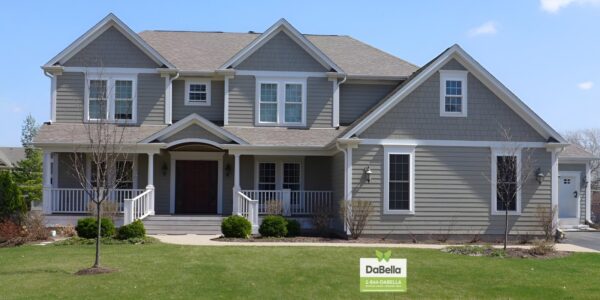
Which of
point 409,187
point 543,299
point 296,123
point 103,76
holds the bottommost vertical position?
point 543,299

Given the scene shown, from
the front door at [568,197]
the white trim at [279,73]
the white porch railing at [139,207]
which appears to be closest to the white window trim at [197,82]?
the white trim at [279,73]

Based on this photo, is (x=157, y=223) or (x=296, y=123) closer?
(x=157, y=223)

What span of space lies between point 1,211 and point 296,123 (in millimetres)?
10334

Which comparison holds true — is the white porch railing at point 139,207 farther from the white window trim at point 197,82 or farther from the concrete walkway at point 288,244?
the white window trim at point 197,82

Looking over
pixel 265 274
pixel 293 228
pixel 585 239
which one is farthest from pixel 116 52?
pixel 585 239

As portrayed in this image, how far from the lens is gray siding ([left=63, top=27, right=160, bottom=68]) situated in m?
23.6

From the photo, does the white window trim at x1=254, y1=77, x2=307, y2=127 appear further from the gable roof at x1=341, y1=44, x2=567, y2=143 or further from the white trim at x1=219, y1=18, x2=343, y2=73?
the gable roof at x1=341, y1=44, x2=567, y2=143

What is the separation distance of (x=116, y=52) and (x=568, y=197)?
63.3 ft

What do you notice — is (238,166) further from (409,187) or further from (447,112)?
(447,112)

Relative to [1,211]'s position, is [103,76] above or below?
above

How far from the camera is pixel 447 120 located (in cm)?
2091

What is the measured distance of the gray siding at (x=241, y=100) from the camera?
23.7 m

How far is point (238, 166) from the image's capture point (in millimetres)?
22406

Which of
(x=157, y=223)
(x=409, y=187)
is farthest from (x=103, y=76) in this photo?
(x=409, y=187)
